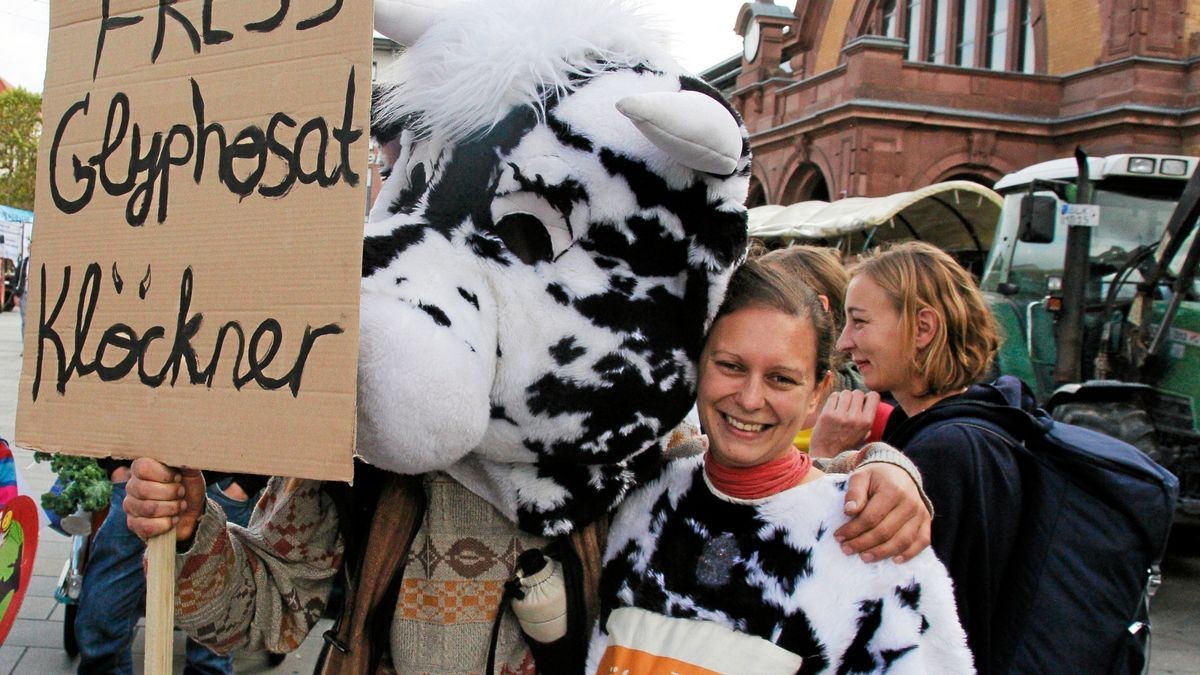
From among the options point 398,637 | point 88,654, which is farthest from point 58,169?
point 88,654

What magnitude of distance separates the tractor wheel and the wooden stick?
4.77 meters

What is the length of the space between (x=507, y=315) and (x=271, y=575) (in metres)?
0.63

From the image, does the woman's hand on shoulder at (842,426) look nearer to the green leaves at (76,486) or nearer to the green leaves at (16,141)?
the green leaves at (76,486)

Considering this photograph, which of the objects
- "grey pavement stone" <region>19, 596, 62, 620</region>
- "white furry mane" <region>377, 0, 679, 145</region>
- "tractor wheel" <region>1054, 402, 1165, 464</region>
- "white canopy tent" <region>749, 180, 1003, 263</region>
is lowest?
"grey pavement stone" <region>19, 596, 62, 620</region>

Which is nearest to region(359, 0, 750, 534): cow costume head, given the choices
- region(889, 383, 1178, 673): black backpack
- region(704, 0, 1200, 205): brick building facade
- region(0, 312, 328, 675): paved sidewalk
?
region(889, 383, 1178, 673): black backpack

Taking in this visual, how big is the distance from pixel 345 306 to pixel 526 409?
0.32 metres

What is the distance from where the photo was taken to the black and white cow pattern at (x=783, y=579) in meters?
1.43

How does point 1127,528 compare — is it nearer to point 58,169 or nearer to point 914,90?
point 58,169

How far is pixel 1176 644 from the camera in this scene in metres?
4.77

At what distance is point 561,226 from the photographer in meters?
1.52

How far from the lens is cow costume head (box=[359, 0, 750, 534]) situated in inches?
56.7

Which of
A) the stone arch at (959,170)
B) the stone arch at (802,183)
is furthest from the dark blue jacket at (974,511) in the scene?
the stone arch at (802,183)

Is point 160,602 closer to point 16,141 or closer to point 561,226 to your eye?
point 561,226

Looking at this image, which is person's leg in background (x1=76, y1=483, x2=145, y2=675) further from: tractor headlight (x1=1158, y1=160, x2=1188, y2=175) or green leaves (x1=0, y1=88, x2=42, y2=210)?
green leaves (x1=0, y1=88, x2=42, y2=210)
